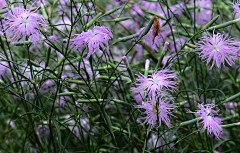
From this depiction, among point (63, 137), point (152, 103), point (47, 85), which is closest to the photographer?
point (152, 103)

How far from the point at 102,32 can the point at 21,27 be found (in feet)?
0.59

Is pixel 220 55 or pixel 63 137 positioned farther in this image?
pixel 63 137

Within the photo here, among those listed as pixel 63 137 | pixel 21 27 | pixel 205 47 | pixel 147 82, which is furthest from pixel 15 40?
pixel 63 137

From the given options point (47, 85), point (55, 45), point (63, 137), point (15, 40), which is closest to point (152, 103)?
point (55, 45)

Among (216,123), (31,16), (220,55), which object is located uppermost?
(31,16)

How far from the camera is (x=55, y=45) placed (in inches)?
24.6

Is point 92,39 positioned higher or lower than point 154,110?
higher

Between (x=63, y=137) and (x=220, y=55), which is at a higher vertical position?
(x=220, y=55)

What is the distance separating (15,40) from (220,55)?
0.50 m

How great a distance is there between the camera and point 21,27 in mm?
602

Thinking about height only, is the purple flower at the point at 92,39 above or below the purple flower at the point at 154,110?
above

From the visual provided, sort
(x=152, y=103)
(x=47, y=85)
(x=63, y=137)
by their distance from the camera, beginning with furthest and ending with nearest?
(x=63, y=137), (x=47, y=85), (x=152, y=103)

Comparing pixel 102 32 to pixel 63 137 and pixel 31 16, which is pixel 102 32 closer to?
pixel 31 16

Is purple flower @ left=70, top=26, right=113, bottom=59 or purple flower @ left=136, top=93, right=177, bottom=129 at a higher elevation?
purple flower @ left=70, top=26, right=113, bottom=59
